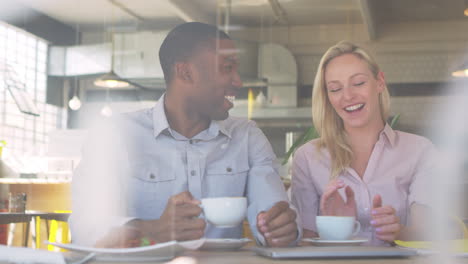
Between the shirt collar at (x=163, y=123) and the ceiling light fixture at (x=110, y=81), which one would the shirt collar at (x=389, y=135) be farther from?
the ceiling light fixture at (x=110, y=81)

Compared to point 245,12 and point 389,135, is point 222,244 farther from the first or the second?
point 389,135

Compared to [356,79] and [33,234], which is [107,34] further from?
[356,79]

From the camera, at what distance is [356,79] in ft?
4.32

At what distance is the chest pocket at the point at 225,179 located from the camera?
1026 millimetres

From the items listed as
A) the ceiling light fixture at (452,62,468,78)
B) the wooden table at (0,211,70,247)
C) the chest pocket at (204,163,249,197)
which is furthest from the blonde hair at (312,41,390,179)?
the wooden table at (0,211,70,247)

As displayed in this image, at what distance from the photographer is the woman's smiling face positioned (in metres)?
1.28

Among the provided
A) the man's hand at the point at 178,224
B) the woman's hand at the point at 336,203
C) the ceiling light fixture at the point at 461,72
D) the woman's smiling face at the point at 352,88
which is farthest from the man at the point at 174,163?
the ceiling light fixture at the point at 461,72

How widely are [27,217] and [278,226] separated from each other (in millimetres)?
460

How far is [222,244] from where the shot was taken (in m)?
0.88

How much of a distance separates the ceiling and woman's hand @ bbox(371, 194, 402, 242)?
37 centimetres

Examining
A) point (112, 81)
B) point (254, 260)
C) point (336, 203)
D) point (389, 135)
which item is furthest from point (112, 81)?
point (389, 135)

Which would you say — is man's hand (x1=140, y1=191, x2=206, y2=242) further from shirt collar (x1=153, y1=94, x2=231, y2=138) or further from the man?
shirt collar (x1=153, y1=94, x2=231, y2=138)

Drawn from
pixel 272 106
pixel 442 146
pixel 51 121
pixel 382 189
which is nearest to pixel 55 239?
pixel 51 121

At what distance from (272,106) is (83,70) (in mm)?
493
